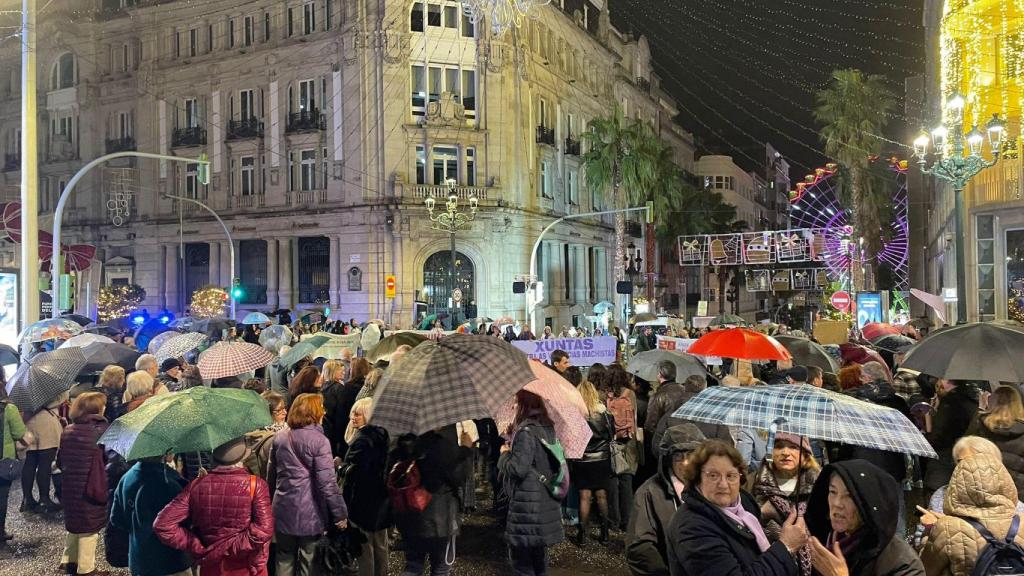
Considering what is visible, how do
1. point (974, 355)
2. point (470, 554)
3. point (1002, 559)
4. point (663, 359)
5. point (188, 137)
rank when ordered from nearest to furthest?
point (1002, 559) → point (974, 355) → point (470, 554) → point (663, 359) → point (188, 137)

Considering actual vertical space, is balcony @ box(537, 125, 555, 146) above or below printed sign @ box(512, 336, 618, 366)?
above

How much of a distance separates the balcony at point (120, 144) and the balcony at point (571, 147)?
78.6ft

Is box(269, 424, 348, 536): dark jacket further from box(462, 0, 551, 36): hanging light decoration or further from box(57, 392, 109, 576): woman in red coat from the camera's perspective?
box(462, 0, 551, 36): hanging light decoration

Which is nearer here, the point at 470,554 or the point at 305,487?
the point at 305,487

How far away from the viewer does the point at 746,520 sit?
11.8 ft

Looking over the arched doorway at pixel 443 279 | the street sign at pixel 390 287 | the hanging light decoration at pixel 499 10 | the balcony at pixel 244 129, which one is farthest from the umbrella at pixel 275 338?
the balcony at pixel 244 129

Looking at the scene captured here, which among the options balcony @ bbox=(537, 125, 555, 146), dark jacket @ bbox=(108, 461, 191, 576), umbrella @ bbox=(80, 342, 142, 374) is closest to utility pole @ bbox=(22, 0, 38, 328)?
umbrella @ bbox=(80, 342, 142, 374)

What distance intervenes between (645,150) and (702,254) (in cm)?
1139

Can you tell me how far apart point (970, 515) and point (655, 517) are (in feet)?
5.33

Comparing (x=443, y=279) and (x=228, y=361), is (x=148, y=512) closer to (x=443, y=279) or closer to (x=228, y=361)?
(x=228, y=361)

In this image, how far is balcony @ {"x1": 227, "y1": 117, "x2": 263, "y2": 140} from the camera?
40.1 m

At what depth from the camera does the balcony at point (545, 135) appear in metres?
40.8

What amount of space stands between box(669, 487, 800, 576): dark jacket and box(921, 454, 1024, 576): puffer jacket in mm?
1145

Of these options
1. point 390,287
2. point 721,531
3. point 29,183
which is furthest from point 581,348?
point 390,287
